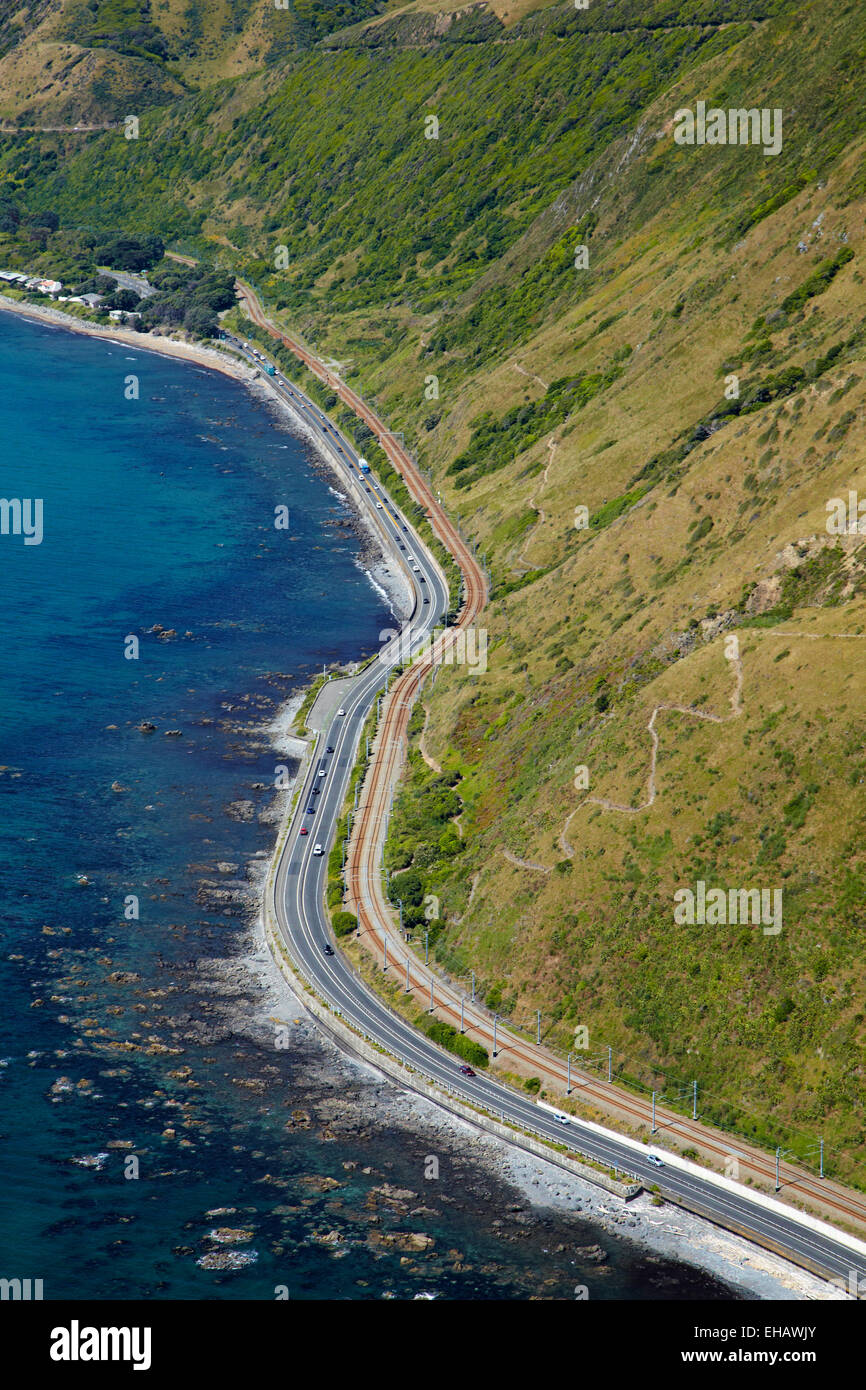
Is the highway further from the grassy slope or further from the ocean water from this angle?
the grassy slope

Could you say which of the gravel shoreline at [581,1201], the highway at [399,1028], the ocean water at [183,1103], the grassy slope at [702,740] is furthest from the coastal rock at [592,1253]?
the grassy slope at [702,740]

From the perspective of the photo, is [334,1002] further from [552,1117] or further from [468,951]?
[552,1117]

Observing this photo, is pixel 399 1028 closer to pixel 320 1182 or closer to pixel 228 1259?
pixel 320 1182

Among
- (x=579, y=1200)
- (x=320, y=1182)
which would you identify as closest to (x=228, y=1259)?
(x=320, y=1182)

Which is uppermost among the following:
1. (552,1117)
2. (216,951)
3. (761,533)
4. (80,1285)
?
(761,533)

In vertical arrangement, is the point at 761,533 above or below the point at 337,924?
above

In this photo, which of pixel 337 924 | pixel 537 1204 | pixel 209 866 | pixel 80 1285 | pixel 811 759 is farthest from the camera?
pixel 209 866

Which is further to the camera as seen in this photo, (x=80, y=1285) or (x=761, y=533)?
(x=761, y=533)

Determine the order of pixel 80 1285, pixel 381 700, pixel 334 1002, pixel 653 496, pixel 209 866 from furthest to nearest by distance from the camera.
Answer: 1. pixel 381 700
2. pixel 653 496
3. pixel 209 866
4. pixel 334 1002
5. pixel 80 1285

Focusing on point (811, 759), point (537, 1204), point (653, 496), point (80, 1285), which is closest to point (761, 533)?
point (653, 496)
